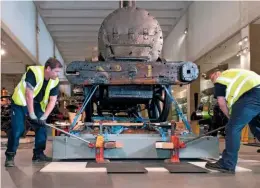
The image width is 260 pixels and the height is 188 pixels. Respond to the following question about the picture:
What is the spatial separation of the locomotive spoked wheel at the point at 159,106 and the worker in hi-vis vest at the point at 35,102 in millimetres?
1823

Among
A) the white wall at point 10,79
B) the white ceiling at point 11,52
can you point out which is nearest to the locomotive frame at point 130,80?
the white ceiling at point 11,52

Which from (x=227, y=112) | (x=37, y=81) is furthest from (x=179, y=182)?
(x=37, y=81)

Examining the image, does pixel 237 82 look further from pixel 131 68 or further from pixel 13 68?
pixel 13 68

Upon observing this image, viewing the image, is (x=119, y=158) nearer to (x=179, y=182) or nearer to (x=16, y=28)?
(x=179, y=182)

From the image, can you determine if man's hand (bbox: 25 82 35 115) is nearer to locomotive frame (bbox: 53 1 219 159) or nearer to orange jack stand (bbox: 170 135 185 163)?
locomotive frame (bbox: 53 1 219 159)

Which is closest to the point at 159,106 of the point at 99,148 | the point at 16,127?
the point at 99,148

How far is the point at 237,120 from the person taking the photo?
4273 mm

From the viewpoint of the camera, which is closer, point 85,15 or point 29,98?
point 29,98

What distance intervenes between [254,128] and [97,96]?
275cm

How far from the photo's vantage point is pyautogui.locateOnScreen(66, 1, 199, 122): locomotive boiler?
5.39 meters

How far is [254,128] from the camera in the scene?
4727mm

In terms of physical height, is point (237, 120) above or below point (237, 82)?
below

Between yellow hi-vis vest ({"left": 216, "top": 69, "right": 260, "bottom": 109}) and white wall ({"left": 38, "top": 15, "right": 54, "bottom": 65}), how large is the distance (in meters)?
14.2

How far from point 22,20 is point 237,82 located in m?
11.2
